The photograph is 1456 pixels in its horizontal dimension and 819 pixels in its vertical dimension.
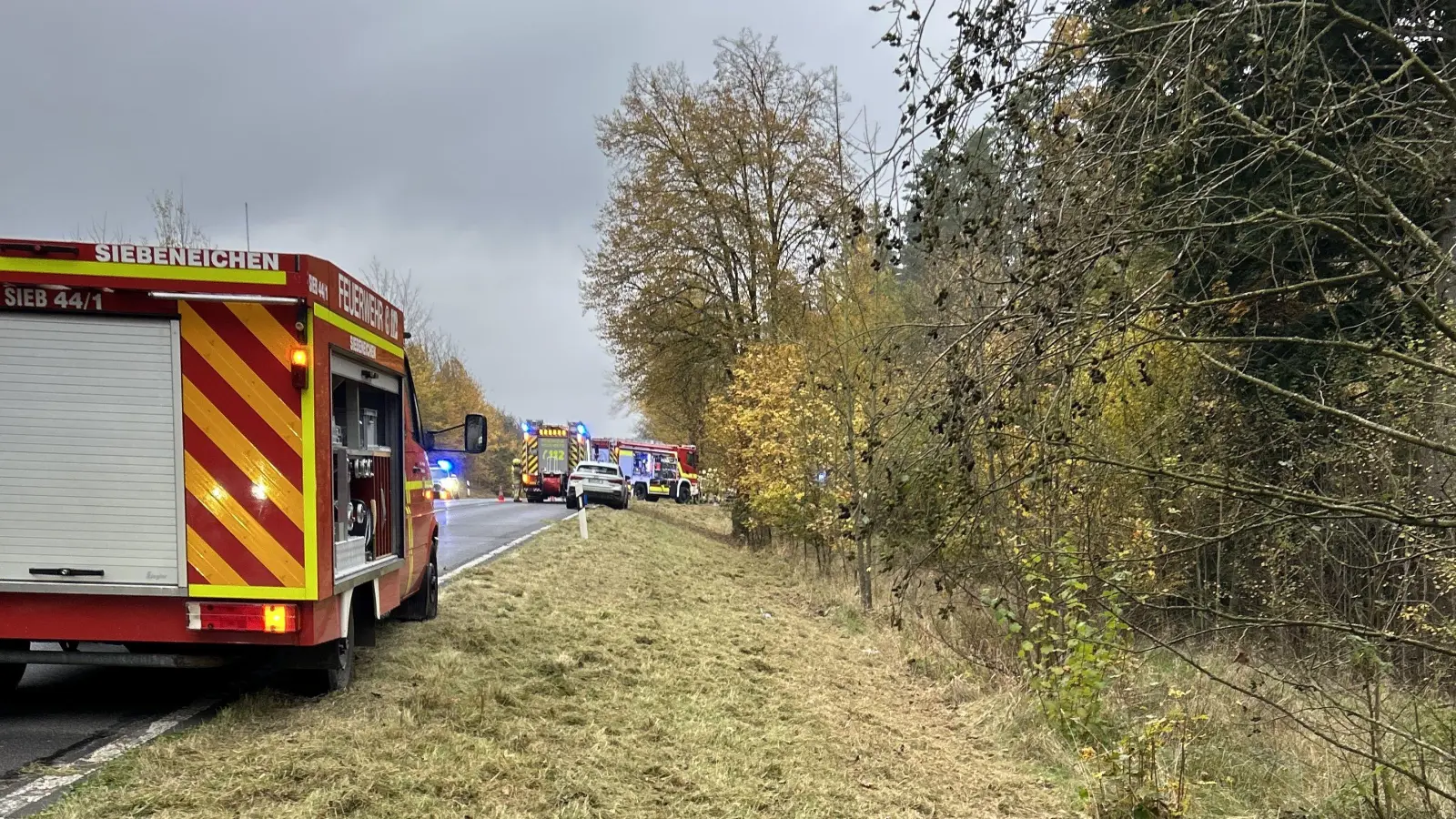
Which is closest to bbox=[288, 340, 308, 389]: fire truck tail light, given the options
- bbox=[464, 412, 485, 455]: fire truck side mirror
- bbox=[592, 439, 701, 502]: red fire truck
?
bbox=[464, 412, 485, 455]: fire truck side mirror

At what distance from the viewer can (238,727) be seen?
4395mm

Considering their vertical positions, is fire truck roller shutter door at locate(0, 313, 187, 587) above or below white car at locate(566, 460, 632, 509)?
above

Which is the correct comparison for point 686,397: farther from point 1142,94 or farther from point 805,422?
point 1142,94

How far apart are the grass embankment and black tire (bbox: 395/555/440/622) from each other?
0.37ft

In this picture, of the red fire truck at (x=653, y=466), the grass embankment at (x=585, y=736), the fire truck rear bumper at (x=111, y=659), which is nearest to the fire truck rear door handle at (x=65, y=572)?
the fire truck rear bumper at (x=111, y=659)

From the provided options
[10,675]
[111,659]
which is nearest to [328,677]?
[111,659]

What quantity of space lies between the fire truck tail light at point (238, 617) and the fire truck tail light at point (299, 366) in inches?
45.2

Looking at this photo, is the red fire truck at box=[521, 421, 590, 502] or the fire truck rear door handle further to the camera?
the red fire truck at box=[521, 421, 590, 502]

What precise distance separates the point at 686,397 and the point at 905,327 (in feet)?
64.0

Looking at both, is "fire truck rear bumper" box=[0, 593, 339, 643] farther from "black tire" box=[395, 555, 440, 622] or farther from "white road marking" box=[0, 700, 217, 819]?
"black tire" box=[395, 555, 440, 622]

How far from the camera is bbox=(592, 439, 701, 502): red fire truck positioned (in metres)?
41.5

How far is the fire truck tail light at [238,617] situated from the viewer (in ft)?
14.2

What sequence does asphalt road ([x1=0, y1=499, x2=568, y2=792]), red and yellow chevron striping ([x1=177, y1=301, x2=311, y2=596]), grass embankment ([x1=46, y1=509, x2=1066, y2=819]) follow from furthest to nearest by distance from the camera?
red and yellow chevron striping ([x1=177, y1=301, x2=311, y2=596])
asphalt road ([x1=0, y1=499, x2=568, y2=792])
grass embankment ([x1=46, y1=509, x2=1066, y2=819])

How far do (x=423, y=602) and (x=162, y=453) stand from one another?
342cm
